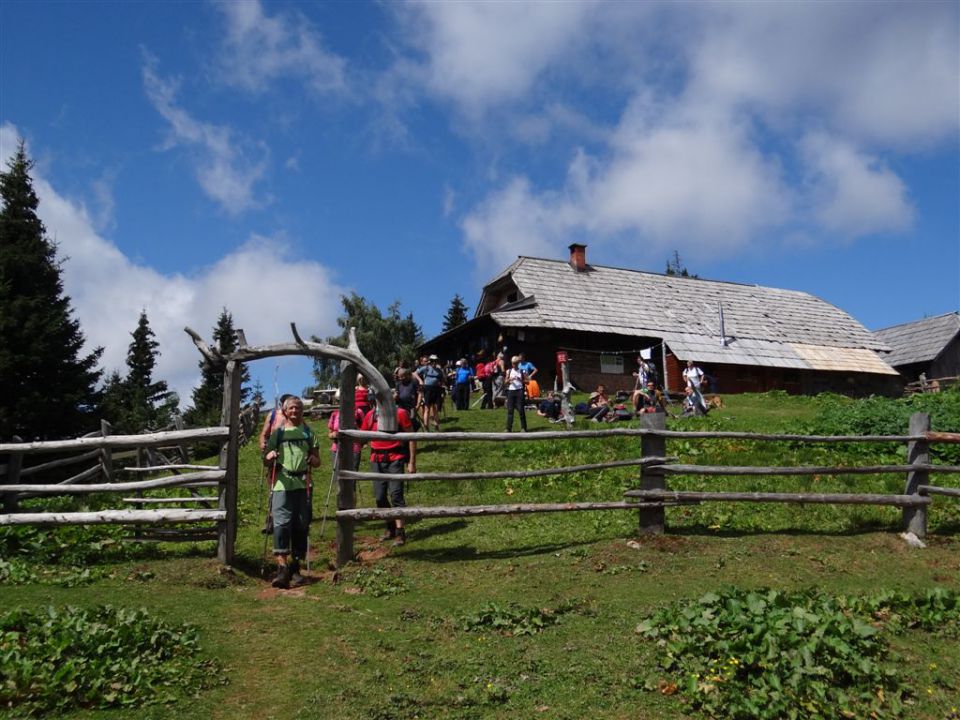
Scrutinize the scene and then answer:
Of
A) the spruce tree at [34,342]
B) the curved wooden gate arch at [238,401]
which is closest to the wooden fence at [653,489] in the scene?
the curved wooden gate arch at [238,401]

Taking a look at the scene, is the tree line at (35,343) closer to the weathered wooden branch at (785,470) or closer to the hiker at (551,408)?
the hiker at (551,408)

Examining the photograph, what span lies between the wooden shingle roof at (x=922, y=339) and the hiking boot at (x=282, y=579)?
1531 inches

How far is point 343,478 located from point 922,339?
42.0 meters

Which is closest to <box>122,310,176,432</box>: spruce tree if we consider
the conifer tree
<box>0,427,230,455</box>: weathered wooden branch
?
the conifer tree

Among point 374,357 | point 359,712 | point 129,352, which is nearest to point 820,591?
point 359,712

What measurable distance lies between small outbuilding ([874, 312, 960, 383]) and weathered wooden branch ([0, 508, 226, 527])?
129 feet

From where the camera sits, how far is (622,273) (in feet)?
122

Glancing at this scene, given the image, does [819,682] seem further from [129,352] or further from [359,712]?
[129,352]

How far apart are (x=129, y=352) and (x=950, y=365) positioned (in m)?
47.6

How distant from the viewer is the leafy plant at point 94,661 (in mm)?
4715

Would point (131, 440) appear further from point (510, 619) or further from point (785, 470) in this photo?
point (785, 470)

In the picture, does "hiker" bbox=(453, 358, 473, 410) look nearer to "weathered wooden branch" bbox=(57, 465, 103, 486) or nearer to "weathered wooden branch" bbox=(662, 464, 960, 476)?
"weathered wooden branch" bbox=(57, 465, 103, 486)

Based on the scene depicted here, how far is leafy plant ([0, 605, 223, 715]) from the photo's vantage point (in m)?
4.71

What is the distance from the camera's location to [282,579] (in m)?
7.41
